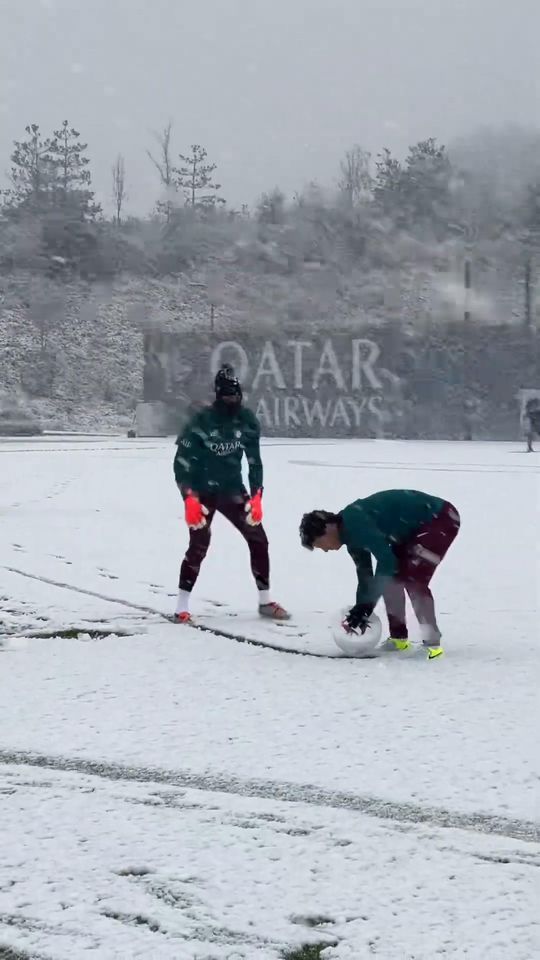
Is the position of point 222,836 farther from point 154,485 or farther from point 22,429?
point 22,429

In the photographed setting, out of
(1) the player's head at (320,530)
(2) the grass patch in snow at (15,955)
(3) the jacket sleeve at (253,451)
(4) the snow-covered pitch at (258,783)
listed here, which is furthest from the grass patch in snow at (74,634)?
(2) the grass patch in snow at (15,955)

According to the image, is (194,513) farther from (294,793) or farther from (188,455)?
(294,793)

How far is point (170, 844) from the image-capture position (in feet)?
11.0

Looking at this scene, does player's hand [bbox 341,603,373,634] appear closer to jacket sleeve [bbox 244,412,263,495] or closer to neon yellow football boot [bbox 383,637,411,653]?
neon yellow football boot [bbox 383,637,411,653]

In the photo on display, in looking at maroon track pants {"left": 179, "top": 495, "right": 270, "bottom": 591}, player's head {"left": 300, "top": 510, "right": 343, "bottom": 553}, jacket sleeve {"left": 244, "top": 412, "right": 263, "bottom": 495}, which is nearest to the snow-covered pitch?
maroon track pants {"left": 179, "top": 495, "right": 270, "bottom": 591}

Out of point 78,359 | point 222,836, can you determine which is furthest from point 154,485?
point 78,359

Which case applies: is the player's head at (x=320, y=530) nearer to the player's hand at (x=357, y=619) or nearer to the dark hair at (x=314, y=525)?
the dark hair at (x=314, y=525)

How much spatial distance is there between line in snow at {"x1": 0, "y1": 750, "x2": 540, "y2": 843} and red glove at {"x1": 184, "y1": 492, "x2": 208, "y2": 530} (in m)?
2.67

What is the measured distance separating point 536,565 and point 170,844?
250 inches

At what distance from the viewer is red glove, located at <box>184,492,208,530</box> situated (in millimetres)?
6805

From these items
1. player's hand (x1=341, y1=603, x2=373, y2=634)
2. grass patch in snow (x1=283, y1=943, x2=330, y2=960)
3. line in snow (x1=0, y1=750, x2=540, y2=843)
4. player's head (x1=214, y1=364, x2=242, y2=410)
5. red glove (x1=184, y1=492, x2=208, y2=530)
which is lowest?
line in snow (x1=0, y1=750, x2=540, y2=843)

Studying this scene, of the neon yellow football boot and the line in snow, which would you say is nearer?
the line in snow

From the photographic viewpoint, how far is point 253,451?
714cm

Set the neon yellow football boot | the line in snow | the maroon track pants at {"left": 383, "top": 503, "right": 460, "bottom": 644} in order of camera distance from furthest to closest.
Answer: the neon yellow football boot, the maroon track pants at {"left": 383, "top": 503, "right": 460, "bottom": 644}, the line in snow
